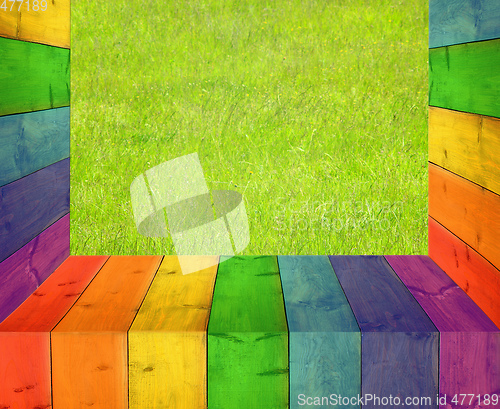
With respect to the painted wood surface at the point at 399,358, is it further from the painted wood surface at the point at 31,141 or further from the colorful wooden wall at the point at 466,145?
the painted wood surface at the point at 31,141

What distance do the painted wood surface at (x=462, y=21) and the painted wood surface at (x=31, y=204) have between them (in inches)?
57.6

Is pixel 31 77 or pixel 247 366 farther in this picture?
pixel 31 77

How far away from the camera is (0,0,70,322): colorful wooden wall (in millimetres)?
1517

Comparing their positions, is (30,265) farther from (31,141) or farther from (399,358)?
(399,358)

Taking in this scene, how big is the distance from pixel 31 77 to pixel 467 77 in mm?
1412

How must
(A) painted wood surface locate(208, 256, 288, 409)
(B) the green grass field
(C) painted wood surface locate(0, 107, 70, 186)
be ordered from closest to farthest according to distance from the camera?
1. (A) painted wood surface locate(208, 256, 288, 409)
2. (C) painted wood surface locate(0, 107, 70, 186)
3. (B) the green grass field

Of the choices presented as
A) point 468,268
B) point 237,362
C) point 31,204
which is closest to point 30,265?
point 31,204

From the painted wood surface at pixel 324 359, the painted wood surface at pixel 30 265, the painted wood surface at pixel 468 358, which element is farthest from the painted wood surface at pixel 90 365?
the painted wood surface at pixel 468 358

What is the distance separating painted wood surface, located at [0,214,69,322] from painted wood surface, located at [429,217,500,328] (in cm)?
141

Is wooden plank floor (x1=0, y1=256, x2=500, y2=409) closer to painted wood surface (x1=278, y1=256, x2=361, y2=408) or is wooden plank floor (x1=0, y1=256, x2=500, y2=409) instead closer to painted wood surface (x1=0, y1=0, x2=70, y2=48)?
painted wood surface (x1=278, y1=256, x2=361, y2=408)

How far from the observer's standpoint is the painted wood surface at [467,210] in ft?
4.90

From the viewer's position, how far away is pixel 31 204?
1.70 m

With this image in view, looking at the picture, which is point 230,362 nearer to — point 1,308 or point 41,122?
point 1,308

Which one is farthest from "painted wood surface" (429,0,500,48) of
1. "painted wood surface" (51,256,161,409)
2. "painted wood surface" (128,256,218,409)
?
"painted wood surface" (51,256,161,409)
